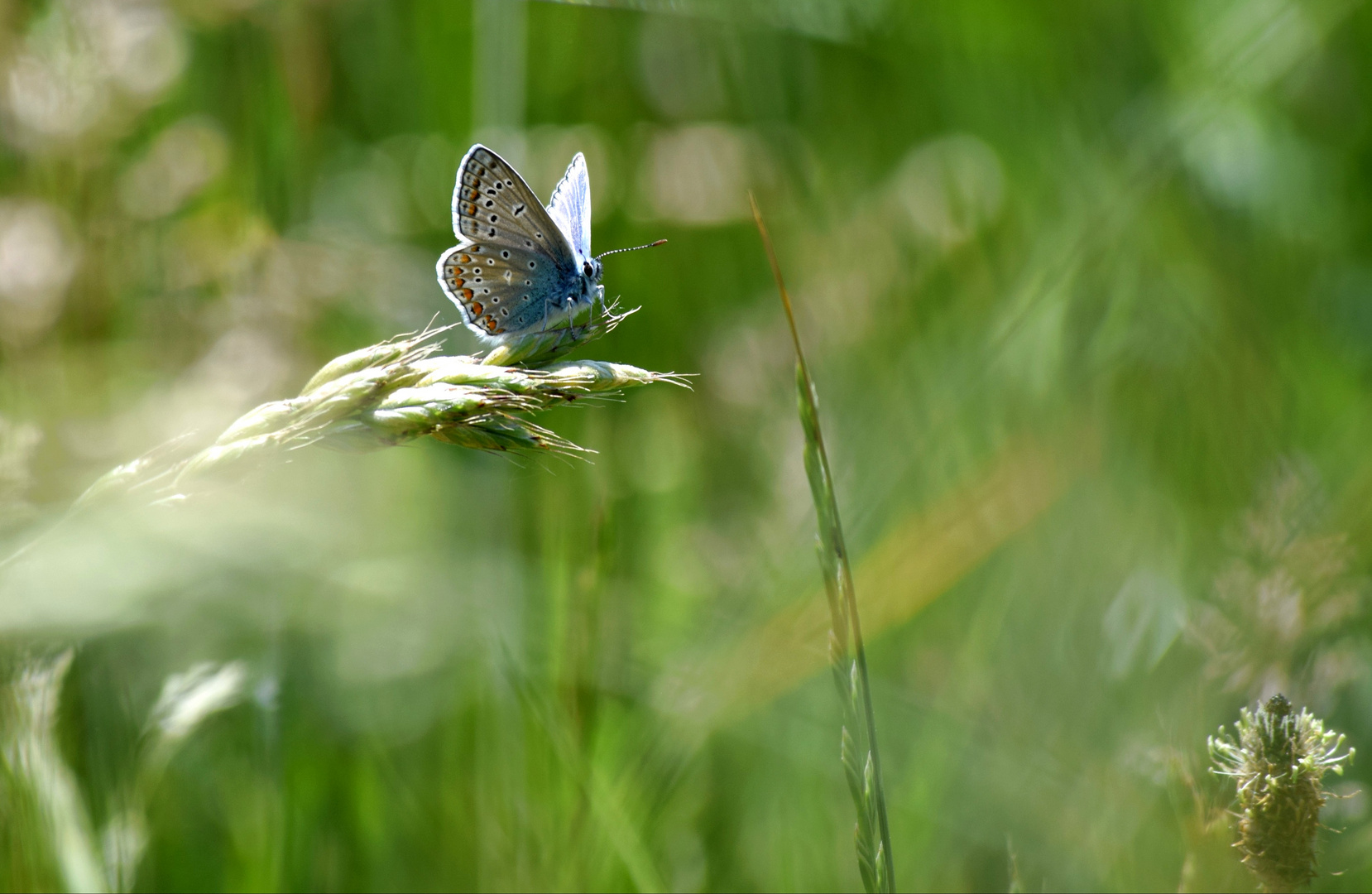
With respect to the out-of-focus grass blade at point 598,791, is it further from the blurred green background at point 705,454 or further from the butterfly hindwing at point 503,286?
the butterfly hindwing at point 503,286

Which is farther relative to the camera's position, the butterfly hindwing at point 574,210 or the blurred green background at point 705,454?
the butterfly hindwing at point 574,210

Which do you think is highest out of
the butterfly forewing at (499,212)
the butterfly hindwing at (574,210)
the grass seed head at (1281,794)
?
the butterfly hindwing at (574,210)

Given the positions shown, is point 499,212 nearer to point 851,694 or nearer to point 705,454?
point 705,454

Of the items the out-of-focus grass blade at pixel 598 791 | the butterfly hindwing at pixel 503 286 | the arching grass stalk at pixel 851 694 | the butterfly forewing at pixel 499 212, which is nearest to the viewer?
the arching grass stalk at pixel 851 694

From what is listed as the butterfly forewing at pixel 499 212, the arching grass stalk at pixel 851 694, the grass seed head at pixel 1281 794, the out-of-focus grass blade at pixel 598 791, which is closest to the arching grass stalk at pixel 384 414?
the arching grass stalk at pixel 851 694

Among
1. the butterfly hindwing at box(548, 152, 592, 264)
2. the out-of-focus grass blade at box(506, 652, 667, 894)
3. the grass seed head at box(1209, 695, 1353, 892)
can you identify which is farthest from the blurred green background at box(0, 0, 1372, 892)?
the butterfly hindwing at box(548, 152, 592, 264)

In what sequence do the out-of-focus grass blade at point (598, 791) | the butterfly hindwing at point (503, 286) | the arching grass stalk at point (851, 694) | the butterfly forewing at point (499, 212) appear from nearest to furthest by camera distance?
the arching grass stalk at point (851, 694) < the out-of-focus grass blade at point (598, 791) < the butterfly forewing at point (499, 212) < the butterfly hindwing at point (503, 286)

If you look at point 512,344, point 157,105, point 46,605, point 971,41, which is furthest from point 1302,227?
point 157,105

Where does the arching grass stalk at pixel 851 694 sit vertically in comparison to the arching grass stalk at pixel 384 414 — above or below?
below
